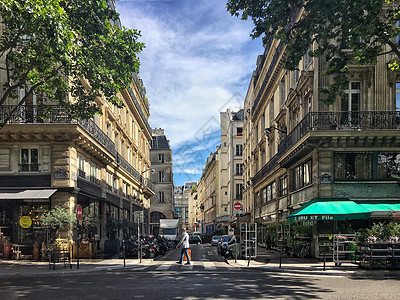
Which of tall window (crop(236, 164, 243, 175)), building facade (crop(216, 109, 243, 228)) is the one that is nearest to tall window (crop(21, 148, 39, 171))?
building facade (crop(216, 109, 243, 228))

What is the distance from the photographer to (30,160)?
23.3 m

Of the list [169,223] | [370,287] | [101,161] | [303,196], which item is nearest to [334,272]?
[370,287]

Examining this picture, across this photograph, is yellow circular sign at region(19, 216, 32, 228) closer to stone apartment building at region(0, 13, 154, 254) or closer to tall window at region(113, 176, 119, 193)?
stone apartment building at region(0, 13, 154, 254)

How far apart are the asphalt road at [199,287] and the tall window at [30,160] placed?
9.99 meters

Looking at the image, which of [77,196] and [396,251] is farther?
[77,196]

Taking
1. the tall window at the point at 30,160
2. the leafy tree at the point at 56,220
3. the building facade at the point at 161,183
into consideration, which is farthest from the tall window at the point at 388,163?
the building facade at the point at 161,183

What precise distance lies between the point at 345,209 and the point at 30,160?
16.6 meters

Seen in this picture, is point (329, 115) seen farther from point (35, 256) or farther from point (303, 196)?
point (35, 256)

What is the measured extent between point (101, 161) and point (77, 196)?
5792 mm

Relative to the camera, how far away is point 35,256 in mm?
21328

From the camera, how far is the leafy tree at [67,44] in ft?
44.9

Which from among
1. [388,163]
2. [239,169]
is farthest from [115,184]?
[239,169]

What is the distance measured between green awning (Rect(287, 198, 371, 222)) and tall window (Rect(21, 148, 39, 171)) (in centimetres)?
1405

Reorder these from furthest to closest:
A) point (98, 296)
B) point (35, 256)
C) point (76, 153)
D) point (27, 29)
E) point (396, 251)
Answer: point (76, 153)
point (35, 256)
point (396, 251)
point (27, 29)
point (98, 296)
